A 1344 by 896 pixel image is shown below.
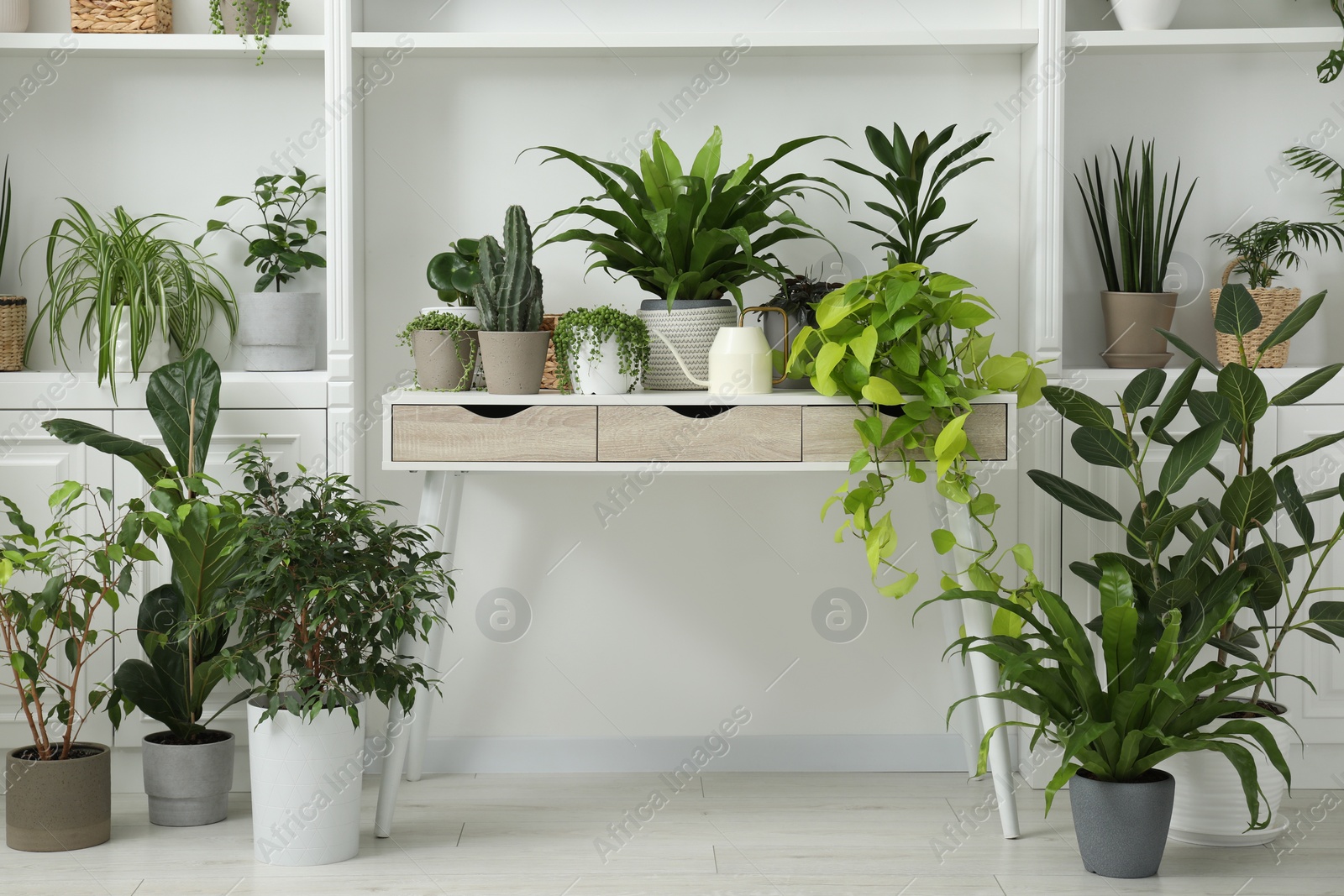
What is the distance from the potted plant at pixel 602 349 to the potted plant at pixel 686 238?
0.12 m

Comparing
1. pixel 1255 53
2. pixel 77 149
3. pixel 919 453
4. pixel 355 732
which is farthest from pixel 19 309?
pixel 1255 53

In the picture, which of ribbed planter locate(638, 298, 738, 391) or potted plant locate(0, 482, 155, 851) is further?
ribbed planter locate(638, 298, 738, 391)

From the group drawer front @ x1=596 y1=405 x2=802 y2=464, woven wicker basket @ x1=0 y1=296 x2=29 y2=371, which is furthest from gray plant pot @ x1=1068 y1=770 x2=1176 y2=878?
woven wicker basket @ x1=0 y1=296 x2=29 y2=371

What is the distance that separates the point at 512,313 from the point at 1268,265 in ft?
6.21

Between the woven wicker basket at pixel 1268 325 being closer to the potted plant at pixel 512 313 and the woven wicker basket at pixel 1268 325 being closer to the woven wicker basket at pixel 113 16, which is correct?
the potted plant at pixel 512 313

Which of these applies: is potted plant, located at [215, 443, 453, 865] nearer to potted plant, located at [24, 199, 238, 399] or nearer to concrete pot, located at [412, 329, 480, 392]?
concrete pot, located at [412, 329, 480, 392]

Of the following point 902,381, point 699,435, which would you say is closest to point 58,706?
point 699,435

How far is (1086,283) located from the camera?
9.29ft

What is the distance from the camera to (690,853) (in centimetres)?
230

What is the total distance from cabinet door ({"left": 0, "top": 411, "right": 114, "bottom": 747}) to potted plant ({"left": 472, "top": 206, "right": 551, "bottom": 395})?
3.26 feet

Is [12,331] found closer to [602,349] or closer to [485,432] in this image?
[485,432]

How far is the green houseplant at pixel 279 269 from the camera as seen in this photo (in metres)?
2.67

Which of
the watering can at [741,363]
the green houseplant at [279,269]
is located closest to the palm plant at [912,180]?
the watering can at [741,363]

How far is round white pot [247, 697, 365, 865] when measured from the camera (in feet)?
7.17
